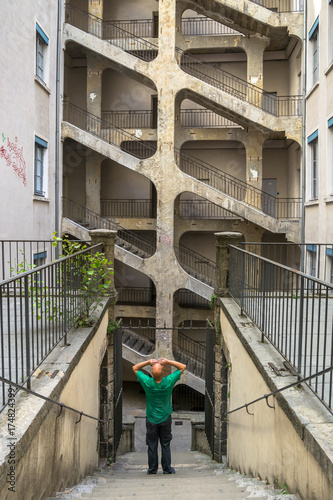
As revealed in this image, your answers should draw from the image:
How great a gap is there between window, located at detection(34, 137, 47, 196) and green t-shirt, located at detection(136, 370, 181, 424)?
9.81m

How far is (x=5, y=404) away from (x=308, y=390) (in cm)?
294

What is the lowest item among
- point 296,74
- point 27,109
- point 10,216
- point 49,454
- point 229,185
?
point 49,454

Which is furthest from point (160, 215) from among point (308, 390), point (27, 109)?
point (308, 390)

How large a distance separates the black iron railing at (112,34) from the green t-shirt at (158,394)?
49.4 ft

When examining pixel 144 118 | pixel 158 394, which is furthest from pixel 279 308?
pixel 144 118

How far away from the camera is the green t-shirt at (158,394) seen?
600cm

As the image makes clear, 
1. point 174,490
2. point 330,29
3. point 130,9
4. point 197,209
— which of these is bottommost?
point 174,490

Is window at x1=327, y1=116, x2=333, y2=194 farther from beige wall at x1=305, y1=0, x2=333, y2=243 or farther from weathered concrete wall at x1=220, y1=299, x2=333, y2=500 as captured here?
weathered concrete wall at x1=220, y1=299, x2=333, y2=500

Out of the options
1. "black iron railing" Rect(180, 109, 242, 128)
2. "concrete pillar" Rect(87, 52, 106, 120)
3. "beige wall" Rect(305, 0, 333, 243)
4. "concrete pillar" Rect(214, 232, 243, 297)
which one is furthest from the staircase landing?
"black iron railing" Rect(180, 109, 242, 128)

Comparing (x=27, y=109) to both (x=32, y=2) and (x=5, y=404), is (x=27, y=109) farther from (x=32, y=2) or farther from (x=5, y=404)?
(x=5, y=404)

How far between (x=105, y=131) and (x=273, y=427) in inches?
632

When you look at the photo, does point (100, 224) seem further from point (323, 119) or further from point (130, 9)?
point (130, 9)

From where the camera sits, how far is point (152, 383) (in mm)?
5977

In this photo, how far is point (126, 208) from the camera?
21.4 metres
